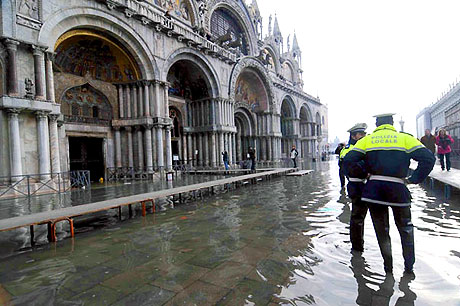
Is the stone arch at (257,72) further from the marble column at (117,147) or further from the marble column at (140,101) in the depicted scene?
the marble column at (117,147)

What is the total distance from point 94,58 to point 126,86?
2.26m

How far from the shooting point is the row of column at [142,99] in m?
15.3

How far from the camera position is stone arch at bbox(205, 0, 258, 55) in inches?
→ 875

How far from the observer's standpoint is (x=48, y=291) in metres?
2.71

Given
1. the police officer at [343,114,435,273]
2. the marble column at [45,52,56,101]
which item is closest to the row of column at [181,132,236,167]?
the marble column at [45,52,56,101]

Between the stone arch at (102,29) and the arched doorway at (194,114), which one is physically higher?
the stone arch at (102,29)

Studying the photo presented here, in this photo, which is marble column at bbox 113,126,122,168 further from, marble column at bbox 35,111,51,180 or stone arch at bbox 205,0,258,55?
stone arch at bbox 205,0,258,55

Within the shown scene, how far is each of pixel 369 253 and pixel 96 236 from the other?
4.63m

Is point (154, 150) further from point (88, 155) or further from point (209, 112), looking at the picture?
point (209, 112)

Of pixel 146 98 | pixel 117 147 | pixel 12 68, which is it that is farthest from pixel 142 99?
pixel 12 68

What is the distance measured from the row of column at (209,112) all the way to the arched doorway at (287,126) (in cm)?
1705

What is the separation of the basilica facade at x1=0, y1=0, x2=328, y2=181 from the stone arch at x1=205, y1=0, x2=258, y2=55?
146mm

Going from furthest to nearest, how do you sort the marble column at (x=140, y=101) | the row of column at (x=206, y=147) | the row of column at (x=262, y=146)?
the row of column at (x=262, y=146)
the row of column at (x=206, y=147)
the marble column at (x=140, y=101)

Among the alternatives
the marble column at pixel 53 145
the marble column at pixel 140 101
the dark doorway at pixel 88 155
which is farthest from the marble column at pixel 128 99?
the marble column at pixel 53 145
